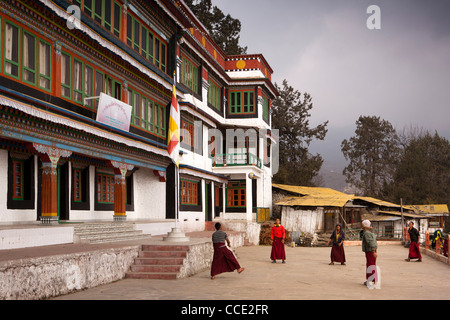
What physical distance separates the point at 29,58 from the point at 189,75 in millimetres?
13018

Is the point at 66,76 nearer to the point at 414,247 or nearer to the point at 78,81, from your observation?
the point at 78,81

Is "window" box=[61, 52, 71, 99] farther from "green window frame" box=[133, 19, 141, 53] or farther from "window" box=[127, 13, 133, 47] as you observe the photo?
"green window frame" box=[133, 19, 141, 53]

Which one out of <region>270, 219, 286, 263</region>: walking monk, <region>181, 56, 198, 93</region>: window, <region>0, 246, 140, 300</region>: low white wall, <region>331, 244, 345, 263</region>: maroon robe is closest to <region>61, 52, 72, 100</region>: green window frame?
<region>0, 246, 140, 300</region>: low white wall

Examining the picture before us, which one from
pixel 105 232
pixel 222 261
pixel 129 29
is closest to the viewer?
pixel 222 261

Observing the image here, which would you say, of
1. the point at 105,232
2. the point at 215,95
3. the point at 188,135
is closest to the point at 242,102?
the point at 215,95

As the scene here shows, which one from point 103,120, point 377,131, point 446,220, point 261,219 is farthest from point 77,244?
point 377,131

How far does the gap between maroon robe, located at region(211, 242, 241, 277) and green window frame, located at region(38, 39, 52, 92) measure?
6.49 m

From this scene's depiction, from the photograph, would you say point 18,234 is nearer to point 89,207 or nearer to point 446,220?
point 89,207

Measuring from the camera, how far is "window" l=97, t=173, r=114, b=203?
19.1 metres

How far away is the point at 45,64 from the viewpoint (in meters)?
13.9

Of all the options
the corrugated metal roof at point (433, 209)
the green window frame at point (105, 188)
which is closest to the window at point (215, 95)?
the green window frame at point (105, 188)

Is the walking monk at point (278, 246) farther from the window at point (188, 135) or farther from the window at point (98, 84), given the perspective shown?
the window at point (188, 135)

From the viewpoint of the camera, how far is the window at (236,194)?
106 ft
